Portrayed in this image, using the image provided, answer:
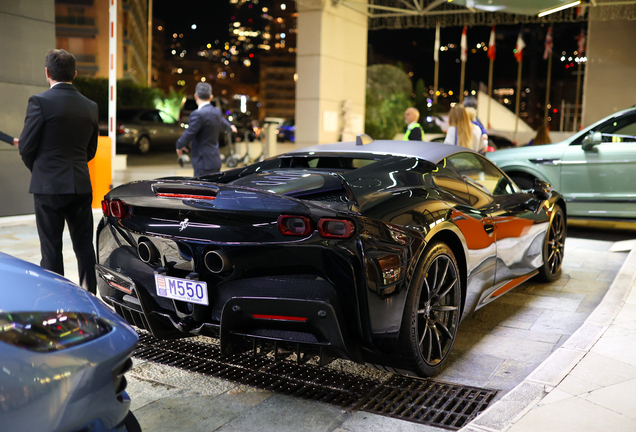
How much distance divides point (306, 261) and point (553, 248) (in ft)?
11.6

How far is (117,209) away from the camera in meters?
3.31

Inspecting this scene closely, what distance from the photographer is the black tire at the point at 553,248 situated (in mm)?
5344

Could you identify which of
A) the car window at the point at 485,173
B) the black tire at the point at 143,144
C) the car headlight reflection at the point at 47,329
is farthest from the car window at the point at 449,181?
the black tire at the point at 143,144

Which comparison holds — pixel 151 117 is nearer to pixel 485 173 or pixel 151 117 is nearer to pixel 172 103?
pixel 172 103

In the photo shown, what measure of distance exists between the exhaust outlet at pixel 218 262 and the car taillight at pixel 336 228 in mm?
493

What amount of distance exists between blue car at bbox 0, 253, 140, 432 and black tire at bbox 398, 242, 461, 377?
1.42 meters

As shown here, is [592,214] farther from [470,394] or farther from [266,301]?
[266,301]

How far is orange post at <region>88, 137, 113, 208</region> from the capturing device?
29.1 ft

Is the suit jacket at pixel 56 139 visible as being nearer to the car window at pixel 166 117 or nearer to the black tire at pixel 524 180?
the black tire at pixel 524 180

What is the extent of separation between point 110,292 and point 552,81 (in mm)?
32294

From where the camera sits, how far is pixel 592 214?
7.80m

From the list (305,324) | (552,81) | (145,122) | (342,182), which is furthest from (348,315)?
(552,81)

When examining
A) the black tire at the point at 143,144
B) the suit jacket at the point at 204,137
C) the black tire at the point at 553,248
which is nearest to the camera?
the black tire at the point at 553,248

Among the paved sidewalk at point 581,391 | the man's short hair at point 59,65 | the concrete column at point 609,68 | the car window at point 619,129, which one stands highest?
the concrete column at point 609,68
